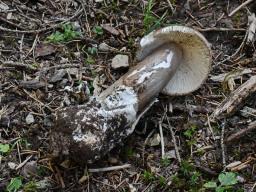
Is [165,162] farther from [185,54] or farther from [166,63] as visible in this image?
[185,54]

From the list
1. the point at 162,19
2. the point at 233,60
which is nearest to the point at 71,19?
the point at 162,19

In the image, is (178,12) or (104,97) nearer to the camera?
(104,97)

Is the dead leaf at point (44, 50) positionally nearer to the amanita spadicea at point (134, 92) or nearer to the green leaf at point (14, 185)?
the amanita spadicea at point (134, 92)

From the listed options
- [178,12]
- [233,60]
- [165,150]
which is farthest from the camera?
[178,12]

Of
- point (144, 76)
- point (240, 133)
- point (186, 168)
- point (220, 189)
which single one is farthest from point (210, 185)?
point (144, 76)

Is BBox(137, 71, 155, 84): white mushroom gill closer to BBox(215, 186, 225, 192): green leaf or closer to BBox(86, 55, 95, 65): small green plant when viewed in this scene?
BBox(86, 55, 95, 65): small green plant

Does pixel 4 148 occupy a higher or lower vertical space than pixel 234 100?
lower

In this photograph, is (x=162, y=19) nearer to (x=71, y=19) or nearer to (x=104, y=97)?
(x=71, y=19)
